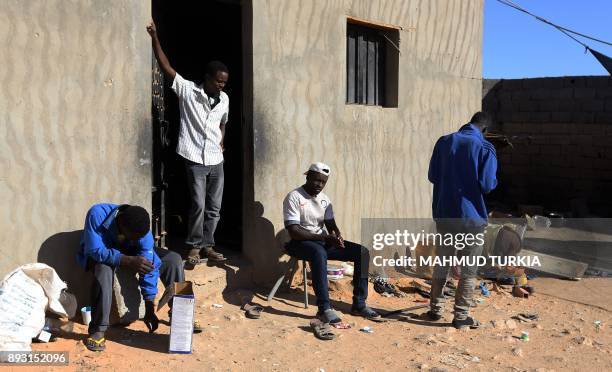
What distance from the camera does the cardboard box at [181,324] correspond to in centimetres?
417

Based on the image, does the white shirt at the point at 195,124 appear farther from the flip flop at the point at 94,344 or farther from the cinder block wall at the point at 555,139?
the cinder block wall at the point at 555,139

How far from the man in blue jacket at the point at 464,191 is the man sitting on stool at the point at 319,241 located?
72 cm

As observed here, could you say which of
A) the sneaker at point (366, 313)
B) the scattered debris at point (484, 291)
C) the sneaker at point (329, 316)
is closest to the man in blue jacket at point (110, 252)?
the sneaker at point (329, 316)

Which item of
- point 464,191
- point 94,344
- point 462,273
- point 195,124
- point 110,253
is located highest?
point 195,124

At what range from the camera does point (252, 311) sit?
513 centimetres

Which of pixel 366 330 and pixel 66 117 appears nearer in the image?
pixel 66 117

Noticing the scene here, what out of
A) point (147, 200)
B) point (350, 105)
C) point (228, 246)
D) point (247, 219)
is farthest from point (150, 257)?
point (350, 105)

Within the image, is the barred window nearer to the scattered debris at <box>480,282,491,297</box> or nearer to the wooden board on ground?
the scattered debris at <box>480,282,491,297</box>

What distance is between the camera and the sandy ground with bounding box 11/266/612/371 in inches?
165

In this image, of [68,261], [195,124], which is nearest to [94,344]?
[68,261]

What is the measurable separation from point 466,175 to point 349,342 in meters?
1.65

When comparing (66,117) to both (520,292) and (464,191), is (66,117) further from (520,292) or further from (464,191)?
(520,292)

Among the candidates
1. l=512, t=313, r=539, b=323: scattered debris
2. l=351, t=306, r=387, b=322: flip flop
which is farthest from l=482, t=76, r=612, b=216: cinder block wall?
l=351, t=306, r=387, b=322: flip flop

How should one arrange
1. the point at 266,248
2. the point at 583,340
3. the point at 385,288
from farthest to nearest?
the point at 385,288
the point at 266,248
the point at 583,340
